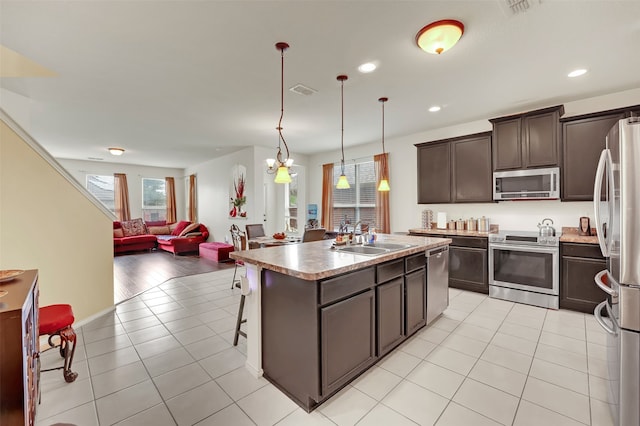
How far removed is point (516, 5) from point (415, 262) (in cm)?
216

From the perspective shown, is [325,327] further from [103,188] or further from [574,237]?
[103,188]

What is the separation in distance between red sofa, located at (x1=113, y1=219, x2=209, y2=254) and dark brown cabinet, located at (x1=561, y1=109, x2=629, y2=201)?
8321 millimetres

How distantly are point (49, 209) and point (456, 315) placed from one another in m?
4.68

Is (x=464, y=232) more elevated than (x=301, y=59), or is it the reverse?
(x=301, y=59)

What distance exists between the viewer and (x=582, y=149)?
338 centimetres

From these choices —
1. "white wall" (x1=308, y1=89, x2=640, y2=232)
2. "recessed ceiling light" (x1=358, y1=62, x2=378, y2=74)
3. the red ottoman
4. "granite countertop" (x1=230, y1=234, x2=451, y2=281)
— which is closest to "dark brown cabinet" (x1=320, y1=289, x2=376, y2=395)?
"granite countertop" (x1=230, y1=234, x2=451, y2=281)

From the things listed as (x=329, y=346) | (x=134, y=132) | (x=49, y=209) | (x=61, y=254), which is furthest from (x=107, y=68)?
(x=329, y=346)

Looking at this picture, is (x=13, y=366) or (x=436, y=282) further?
(x=436, y=282)

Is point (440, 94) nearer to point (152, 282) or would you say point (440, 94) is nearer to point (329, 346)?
point (329, 346)

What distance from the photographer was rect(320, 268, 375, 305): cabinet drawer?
1.74 metres

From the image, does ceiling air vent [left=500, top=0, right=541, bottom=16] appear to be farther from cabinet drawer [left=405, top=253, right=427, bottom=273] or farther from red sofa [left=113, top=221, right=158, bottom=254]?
red sofa [left=113, top=221, right=158, bottom=254]

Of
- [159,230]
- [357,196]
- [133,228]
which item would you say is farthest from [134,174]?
[357,196]

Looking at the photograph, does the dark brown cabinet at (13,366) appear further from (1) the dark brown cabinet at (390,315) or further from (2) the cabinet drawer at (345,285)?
(1) the dark brown cabinet at (390,315)

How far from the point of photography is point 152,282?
478 centimetres
